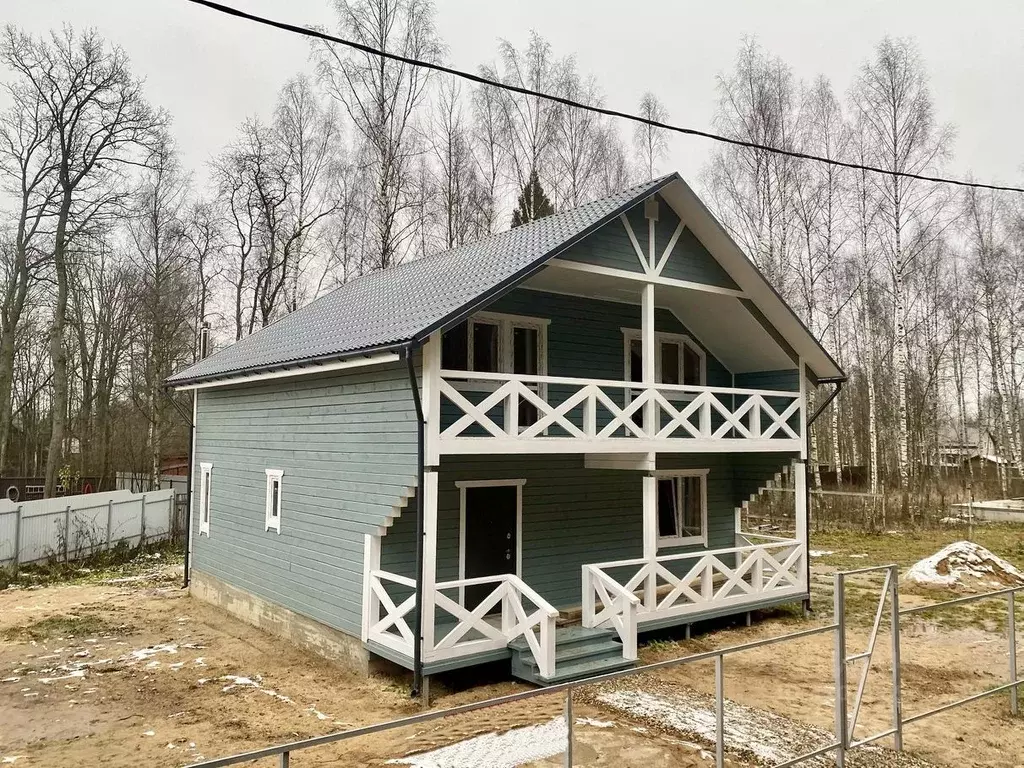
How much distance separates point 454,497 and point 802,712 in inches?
200

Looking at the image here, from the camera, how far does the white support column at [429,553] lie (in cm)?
827

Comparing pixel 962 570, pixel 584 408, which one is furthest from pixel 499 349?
pixel 962 570

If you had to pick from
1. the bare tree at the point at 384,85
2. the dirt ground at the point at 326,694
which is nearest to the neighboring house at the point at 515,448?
the dirt ground at the point at 326,694

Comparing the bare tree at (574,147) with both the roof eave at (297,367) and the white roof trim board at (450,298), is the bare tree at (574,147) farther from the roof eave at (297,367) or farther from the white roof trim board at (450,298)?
the roof eave at (297,367)

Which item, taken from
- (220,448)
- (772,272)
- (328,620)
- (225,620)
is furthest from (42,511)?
(772,272)

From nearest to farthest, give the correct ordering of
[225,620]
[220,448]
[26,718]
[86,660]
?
[26,718]
[86,660]
[225,620]
[220,448]

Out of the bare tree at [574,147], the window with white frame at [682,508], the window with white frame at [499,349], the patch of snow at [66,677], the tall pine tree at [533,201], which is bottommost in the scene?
the patch of snow at [66,677]

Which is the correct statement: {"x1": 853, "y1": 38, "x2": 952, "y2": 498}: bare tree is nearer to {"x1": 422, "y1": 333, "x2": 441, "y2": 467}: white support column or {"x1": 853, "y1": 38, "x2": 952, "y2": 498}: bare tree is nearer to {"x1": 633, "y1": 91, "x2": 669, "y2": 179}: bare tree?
{"x1": 633, "y1": 91, "x2": 669, "y2": 179}: bare tree

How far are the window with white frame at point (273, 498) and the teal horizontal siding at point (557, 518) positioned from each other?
2.82 meters

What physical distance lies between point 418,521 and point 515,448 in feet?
4.98

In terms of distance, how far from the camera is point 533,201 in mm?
25438

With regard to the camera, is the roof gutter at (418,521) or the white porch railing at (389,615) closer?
the roof gutter at (418,521)

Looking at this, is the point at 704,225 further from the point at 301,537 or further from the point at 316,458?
the point at 301,537

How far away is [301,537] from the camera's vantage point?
35.6ft
